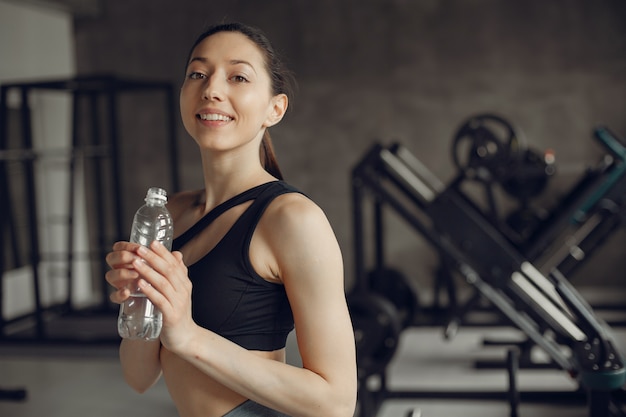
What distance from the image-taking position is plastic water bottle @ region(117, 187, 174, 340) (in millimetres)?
1052

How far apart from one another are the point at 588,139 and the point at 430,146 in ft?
4.11

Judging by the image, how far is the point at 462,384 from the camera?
161 inches

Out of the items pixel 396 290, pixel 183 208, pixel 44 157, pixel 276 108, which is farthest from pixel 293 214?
pixel 44 157

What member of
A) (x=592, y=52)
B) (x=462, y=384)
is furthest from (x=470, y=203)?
(x=592, y=52)

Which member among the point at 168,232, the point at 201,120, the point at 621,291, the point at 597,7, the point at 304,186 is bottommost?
the point at 621,291

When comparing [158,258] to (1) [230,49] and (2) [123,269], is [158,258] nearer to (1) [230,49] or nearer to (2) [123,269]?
(2) [123,269]

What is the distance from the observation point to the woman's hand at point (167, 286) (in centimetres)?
88

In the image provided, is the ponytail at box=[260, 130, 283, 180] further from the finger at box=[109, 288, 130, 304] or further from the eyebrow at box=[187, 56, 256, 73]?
the finger at box=[109, 288, 130, 304]

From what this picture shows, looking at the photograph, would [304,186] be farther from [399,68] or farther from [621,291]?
[621,291]

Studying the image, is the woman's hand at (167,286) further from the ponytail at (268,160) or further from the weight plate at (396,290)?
the weight plate at (396,290)

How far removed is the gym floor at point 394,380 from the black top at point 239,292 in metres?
2.60

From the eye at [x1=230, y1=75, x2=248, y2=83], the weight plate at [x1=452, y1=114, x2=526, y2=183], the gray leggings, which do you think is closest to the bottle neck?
the eye at [x1=230, y1=75, x2=248, y2=83]

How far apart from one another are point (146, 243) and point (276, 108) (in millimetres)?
288

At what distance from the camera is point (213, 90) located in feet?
3.49
